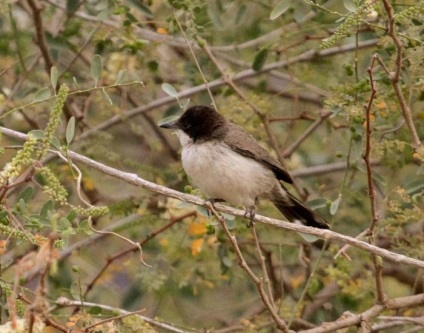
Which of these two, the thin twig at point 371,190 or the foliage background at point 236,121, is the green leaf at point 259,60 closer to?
the foliage background at point 236,121

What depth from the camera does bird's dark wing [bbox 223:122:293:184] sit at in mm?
5387

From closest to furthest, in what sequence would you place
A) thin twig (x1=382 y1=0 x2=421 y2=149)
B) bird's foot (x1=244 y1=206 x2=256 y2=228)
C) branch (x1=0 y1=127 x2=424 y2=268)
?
thin twig (x1=382 y1=0 x2=421 y2=149)
branch (x1=0 y1=127 x2=424 y2=268)
bird's foot (x1=244 y1=206 x2=256 y2=228)

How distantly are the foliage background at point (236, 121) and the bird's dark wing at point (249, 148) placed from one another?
0.07 metres

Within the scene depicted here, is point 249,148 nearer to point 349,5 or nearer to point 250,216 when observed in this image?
point 250,216

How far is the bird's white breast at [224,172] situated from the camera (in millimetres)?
5184

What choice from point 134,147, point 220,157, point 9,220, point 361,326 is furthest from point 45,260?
point 134,147

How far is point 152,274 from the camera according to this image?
5.41m

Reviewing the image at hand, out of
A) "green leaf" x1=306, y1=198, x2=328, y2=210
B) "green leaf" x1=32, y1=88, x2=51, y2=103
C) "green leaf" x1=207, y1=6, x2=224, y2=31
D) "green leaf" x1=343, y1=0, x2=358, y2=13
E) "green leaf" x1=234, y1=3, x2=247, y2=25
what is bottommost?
"green leaf" x1=306, y1=198, x2=328, y2=210

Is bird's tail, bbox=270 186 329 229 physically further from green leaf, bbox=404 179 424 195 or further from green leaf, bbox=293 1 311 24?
green leaf, bbox=293 1 311 24

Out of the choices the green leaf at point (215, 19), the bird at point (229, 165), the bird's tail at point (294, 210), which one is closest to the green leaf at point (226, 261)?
the bird at point (229, 165)

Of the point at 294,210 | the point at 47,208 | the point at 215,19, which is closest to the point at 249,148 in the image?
the point at 294,210

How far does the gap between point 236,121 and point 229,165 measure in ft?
0.92

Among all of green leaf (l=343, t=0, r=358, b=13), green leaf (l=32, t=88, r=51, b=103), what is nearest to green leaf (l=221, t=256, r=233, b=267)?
green leaf (l=343, t=0, r=358, b=13)

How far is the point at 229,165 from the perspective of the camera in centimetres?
530
